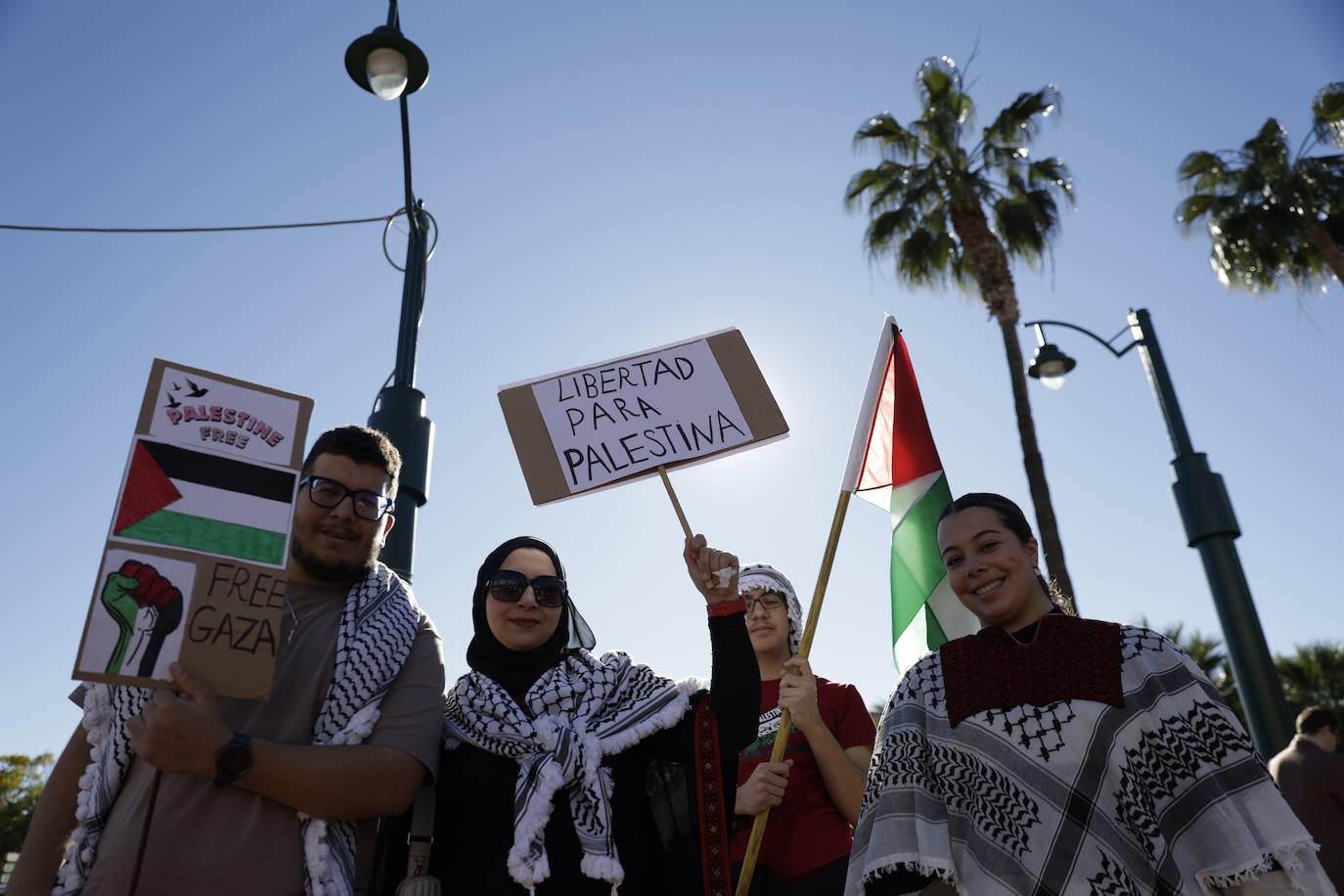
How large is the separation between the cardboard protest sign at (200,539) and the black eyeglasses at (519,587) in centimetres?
75

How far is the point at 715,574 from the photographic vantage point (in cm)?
290

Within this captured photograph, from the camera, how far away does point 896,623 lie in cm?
398

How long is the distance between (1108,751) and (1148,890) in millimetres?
332

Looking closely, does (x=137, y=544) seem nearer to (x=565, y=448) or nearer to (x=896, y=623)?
(x=565, y=448)

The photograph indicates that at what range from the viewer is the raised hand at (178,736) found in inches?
83.2

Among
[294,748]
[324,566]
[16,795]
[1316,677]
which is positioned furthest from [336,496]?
[16,795]

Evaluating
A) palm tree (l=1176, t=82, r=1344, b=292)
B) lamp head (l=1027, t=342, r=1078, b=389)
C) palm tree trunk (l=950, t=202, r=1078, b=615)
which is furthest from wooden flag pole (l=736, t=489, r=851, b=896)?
palm tree (l=1176, t=82, r=1344, b=292)

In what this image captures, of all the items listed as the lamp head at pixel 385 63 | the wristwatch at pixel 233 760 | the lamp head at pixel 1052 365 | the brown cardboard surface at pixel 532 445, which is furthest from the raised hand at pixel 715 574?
the lamp head at pixel 1052 365

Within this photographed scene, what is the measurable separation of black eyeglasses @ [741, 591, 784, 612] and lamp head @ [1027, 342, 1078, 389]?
330 inches

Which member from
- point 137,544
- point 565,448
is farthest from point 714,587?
point 137,544

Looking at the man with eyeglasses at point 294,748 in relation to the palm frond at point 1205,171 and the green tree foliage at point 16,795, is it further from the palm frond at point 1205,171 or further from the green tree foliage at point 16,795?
the green tree foliage at point 16,795

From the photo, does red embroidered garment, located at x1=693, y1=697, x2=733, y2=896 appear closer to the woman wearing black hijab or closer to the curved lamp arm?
the woman wearing black hijab

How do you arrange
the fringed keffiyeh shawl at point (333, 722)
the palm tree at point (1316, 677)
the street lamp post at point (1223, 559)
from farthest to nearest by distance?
the palm tree at point (1316, 677)
the street lamp post at point (1223, 559)
the fringed keffiyeh shawl at point (333, 722)

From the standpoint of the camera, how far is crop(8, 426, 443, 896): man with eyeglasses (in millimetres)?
2164
